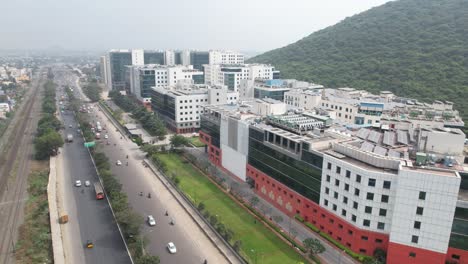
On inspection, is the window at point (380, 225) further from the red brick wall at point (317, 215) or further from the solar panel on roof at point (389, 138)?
the solar panel on roof at point (389, 138)

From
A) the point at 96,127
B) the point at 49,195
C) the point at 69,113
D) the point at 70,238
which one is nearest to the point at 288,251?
the point at 70,238

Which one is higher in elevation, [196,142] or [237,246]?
[196,142]

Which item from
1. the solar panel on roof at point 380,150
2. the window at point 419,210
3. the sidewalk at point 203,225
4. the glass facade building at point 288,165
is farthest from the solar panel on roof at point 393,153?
the sidewalk at point 203,225

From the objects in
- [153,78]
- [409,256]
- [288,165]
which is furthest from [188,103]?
[409,256]

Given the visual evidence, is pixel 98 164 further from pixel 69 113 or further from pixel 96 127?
pixel 69 113

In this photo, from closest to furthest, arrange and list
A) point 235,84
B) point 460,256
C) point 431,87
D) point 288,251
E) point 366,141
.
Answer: point 460,256 → point 288,251 → point 366,141 → point 431,87 → point 235,84

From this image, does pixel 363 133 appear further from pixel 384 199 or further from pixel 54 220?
pixel 54 220

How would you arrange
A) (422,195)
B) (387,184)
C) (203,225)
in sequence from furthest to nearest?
(203,225) < (387,184) < (422,195)
